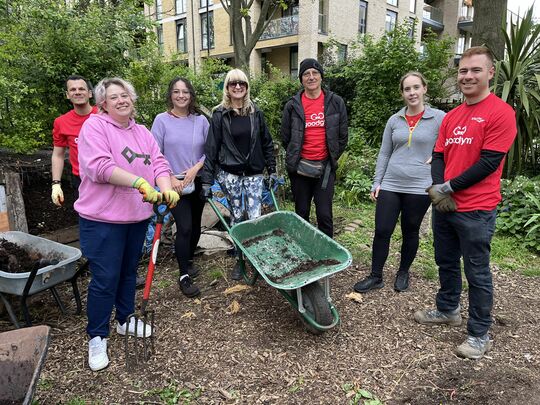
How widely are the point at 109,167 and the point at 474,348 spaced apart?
2.56m

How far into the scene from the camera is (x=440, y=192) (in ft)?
8.09

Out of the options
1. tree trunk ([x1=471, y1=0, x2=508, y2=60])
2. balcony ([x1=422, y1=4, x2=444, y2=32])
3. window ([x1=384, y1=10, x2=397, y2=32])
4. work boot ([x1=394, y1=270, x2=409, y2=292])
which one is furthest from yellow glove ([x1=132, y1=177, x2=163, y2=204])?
balcony ([x1=422, y1=4, x2=444, y2=32])

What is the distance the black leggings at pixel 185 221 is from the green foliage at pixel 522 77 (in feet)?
14.0

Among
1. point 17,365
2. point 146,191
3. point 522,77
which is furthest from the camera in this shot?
point 522,77

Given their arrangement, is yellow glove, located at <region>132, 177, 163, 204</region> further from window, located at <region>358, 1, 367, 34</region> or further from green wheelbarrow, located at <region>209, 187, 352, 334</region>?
window, located at <region>358, 1, 367, 34</region>

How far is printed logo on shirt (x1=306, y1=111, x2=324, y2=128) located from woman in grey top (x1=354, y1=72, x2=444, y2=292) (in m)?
0.58

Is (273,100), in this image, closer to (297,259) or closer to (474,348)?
(297,259)

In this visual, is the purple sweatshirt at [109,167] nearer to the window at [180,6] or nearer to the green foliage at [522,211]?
the green foliage at [522,211]

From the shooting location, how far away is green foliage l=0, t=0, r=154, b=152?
12.7 ft

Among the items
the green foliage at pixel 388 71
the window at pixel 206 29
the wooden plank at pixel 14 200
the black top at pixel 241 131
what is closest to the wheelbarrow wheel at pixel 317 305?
the black top at pixel 241 131

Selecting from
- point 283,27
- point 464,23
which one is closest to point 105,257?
point 283,27

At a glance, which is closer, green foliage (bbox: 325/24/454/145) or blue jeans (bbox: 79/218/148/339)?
blue jeans (bbox: 79/218/148/339)

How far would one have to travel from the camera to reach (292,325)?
2.98 metres

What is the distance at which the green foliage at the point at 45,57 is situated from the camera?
387 cm
